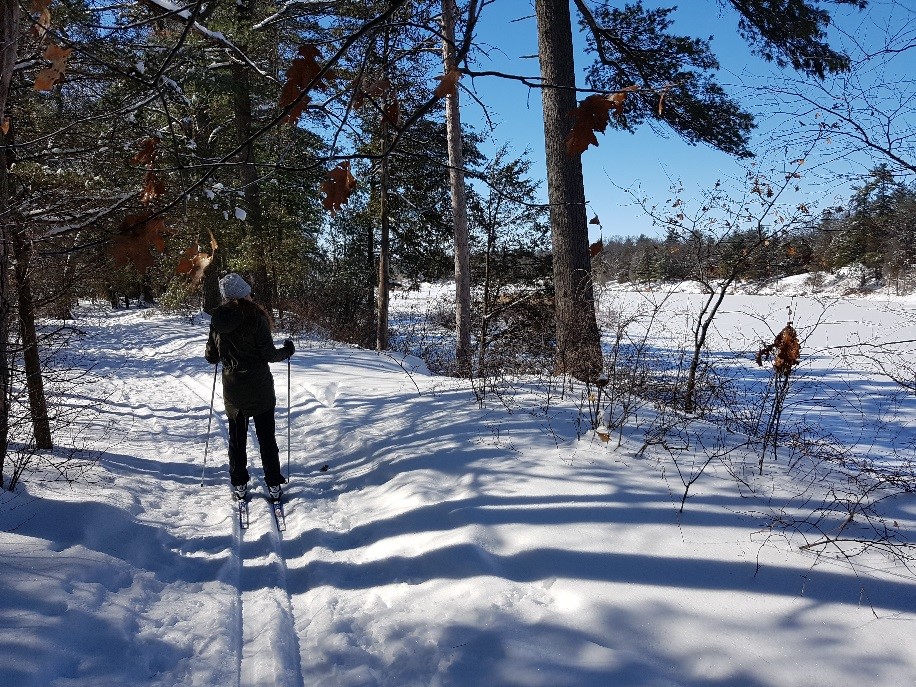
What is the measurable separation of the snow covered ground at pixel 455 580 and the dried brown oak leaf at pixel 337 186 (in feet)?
6.69

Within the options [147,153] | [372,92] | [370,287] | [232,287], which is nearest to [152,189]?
[147,153]

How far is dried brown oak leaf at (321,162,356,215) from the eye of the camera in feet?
5.42

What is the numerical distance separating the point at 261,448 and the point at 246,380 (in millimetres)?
608

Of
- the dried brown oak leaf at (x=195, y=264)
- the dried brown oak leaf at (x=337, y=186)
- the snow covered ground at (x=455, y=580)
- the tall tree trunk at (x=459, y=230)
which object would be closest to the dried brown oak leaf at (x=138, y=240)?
the dried brown oak leaf at (x=195, y=264)

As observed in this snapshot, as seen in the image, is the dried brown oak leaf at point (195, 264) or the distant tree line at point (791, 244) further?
the distant tree line at point (791, 244)

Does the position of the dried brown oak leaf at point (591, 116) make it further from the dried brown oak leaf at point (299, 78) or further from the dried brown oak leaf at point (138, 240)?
the dried brown oak leaf at point (138, 240)

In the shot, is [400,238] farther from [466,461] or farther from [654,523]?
[654,523]

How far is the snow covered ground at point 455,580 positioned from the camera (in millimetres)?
2102

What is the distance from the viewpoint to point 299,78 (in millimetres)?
1494

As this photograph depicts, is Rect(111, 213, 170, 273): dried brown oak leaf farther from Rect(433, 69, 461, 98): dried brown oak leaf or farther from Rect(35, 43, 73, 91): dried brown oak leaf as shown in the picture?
Rect(433, 69, 461, 98): dried brown oak leaf

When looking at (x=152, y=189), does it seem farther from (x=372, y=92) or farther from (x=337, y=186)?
(x=372, y=92)

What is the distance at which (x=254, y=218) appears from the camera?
15586 mm

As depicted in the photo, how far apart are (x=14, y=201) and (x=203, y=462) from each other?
286cm

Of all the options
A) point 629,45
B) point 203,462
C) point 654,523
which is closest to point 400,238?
point 629,45
